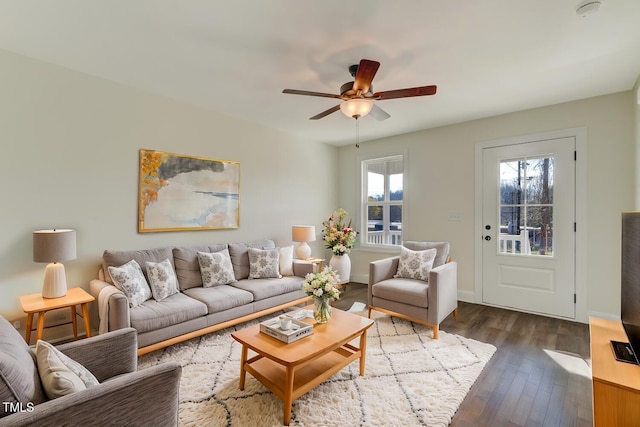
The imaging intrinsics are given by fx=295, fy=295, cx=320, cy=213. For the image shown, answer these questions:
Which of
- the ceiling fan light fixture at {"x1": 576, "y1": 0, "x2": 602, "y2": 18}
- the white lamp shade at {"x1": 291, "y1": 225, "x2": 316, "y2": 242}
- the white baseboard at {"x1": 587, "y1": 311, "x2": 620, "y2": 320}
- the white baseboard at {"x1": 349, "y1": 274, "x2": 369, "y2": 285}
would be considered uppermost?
the ceiling fan light fixture at {"x1": 576, "y1": 0, "x2": 602, "y2": 18}

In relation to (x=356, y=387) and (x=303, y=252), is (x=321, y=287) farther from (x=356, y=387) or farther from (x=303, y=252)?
(x=303, y=252)

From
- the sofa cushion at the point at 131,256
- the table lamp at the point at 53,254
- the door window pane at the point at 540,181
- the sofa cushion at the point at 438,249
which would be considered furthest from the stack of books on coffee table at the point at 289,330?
the door window pane at the point at 540,181

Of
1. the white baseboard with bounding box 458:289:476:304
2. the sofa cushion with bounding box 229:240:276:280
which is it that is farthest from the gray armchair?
the white baseboard with bounding box 458:289:476:304

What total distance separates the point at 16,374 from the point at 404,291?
2.86 metres

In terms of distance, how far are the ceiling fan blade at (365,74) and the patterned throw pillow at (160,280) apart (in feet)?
7.93

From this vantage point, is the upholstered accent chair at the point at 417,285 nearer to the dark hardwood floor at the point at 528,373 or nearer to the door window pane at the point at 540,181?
the dark hardwood floor at the point at 528,373

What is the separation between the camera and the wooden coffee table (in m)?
1.78

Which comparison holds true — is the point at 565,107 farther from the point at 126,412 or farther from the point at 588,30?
the point at 126,412

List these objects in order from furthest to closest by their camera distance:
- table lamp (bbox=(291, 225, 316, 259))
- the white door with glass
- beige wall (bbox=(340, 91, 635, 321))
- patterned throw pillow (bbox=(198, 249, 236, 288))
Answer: table lamp (bbox=(291, 225, 316, 259)), the white door with glass, patterned throw pillow (bbox=(198, 249, 236, 288)), beige wall (bbox=(340, 91, 635, 321))

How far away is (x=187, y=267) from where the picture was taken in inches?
126

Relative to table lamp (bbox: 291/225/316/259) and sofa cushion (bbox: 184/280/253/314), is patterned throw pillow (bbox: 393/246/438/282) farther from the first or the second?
sofa cushion (bbox: 184/280/253/314)

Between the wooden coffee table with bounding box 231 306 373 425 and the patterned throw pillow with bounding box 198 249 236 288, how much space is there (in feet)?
4.00

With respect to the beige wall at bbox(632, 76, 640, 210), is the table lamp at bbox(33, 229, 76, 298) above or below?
below

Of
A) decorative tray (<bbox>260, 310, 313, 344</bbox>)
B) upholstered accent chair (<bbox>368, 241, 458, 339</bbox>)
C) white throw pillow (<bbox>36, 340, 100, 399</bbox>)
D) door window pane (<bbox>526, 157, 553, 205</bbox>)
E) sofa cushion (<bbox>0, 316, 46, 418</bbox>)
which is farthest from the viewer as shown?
door window pane (<bbox>526, 157, 553, 205</bbox>)
